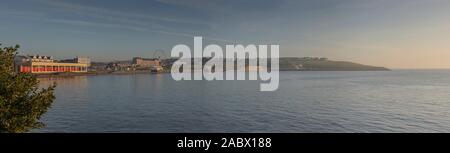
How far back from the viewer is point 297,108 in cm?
6556

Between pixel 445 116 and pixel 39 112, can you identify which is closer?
pixel 39 112

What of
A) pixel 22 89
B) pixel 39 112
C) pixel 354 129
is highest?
pixel 22 89

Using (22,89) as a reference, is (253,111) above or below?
below

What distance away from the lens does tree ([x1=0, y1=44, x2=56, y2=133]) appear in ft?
63.2

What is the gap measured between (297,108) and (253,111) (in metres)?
10.3

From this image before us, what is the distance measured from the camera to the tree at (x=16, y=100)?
19250mm

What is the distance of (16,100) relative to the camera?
66.7 feet
